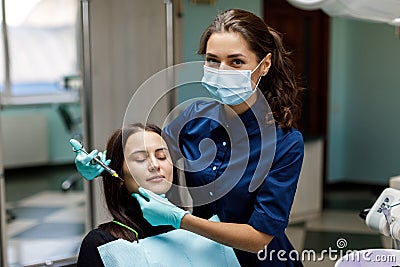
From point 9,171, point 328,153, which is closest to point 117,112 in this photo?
point 328,153

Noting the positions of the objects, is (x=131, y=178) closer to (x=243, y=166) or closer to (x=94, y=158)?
(x=94, y=158)

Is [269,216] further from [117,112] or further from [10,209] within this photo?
[10,209]

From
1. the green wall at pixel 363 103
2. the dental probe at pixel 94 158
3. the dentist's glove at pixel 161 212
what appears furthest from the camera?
the green wall at pixel 363 103

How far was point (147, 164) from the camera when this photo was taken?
1.50 meters

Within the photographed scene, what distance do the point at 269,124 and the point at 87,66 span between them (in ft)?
6.15

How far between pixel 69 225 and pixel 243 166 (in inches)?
120

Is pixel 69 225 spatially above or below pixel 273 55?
below

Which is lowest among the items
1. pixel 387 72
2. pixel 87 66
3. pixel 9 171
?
pixel 9 171

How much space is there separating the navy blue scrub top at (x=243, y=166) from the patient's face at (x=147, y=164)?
8 centimetres

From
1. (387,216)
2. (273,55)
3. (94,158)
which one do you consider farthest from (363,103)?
(94,158)

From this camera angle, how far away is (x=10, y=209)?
4.75m

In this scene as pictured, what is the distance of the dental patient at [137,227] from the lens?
4.74 ft

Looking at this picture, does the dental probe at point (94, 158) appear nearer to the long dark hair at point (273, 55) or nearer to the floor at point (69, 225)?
the long dark hair at point (273, 55)

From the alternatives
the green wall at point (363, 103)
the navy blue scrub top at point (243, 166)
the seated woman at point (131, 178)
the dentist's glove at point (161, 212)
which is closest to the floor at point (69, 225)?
the green wall at point (363, 103)
